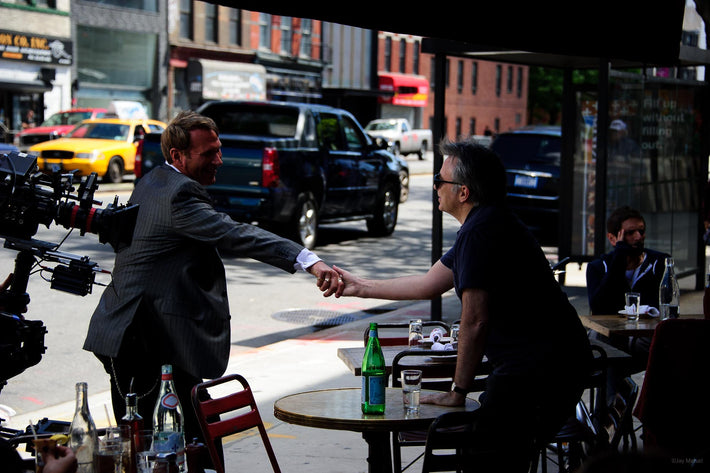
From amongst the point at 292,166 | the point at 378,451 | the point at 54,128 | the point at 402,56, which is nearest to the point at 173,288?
the point at 378,451

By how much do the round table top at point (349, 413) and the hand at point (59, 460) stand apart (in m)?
1.17

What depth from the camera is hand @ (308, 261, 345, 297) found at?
4.43 m

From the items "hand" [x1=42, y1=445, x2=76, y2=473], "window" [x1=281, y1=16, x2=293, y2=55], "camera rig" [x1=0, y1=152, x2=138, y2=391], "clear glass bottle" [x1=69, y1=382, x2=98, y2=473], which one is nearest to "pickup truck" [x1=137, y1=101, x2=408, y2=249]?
"camera rig" [x1=0, y1=152, x2=138, y2=391]

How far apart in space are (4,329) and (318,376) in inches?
159

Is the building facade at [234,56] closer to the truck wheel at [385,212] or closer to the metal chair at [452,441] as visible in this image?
the truck wheel at [385,212]

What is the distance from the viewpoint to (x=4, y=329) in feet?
13.2

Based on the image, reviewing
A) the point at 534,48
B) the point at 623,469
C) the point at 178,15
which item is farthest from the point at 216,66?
the point at 623,469

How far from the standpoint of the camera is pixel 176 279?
4.27 m

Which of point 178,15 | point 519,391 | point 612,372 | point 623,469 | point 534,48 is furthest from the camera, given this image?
point 178,15

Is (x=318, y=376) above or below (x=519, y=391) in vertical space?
below

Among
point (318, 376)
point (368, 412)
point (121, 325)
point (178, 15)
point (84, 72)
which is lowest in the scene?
point (318, 376)

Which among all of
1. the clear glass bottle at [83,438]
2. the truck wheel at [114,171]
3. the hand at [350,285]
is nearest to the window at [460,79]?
the truck wheel at [114,171]

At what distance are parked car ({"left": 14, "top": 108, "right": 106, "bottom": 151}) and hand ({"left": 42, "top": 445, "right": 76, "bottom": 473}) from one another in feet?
84.0

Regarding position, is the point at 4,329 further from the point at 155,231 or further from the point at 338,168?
the point at 338,168
